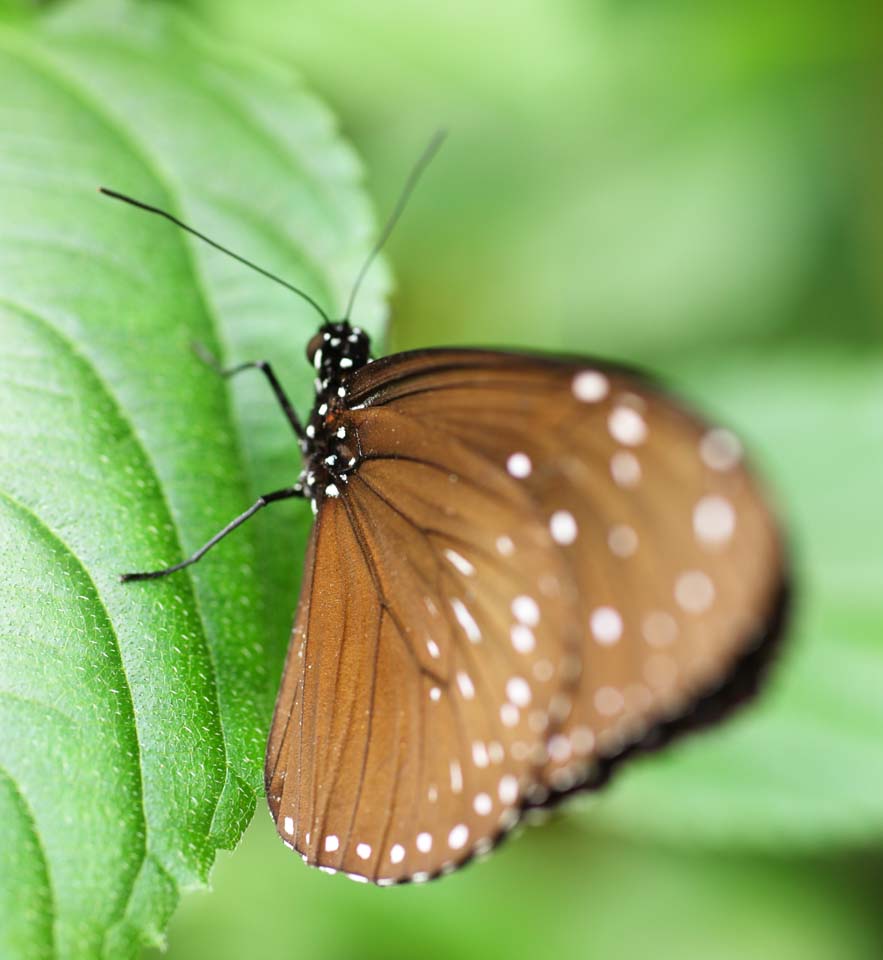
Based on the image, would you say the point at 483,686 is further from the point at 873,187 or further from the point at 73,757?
the point at 873,187

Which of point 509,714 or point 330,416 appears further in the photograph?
point 330,416

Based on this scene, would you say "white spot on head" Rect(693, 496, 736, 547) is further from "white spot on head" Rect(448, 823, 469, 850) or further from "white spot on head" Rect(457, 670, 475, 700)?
"white spot on head" Rect(448, 823, 469, 850)

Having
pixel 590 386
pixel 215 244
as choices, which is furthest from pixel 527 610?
pixel 215 244

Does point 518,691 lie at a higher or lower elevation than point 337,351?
lower

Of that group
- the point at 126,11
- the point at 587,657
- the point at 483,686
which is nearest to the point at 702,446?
the point at 587,657

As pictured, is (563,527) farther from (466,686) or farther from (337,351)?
(337,351)

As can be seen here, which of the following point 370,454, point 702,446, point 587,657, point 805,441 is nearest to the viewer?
point 702,446

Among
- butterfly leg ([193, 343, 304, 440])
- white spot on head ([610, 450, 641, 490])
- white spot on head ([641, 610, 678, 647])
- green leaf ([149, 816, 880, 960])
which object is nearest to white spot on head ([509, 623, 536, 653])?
white spot on head ([641, 610, 678, 647])

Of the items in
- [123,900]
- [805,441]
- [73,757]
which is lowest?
[123,900]
